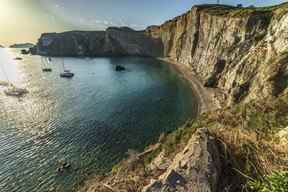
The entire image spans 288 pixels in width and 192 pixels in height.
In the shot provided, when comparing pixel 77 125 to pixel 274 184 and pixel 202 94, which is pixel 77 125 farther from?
pixel 274 184

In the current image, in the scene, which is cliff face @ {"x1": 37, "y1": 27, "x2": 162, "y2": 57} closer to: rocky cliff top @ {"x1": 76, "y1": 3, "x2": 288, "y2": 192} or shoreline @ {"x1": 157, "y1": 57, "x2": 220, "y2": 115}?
rocky cliff top @ {"x1": 76, "y1": 3, "x2": 288, "y2": 192}

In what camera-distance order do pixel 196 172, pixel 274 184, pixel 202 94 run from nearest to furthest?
pixel 274 184
pixel 196 172
pixel 202 94

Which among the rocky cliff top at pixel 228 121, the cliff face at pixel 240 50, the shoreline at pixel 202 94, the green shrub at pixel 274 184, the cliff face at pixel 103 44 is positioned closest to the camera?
the green shrub at pixel 274 184

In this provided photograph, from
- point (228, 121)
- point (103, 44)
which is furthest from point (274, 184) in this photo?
point (103, 44)

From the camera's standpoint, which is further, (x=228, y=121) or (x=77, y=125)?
(x=77, y=125)

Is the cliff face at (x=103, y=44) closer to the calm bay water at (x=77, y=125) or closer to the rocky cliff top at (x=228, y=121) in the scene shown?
the rocky cliff top at (x=228, y=121)

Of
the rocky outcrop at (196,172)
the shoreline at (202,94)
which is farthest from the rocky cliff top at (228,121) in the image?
the shoreline at (202,94)
